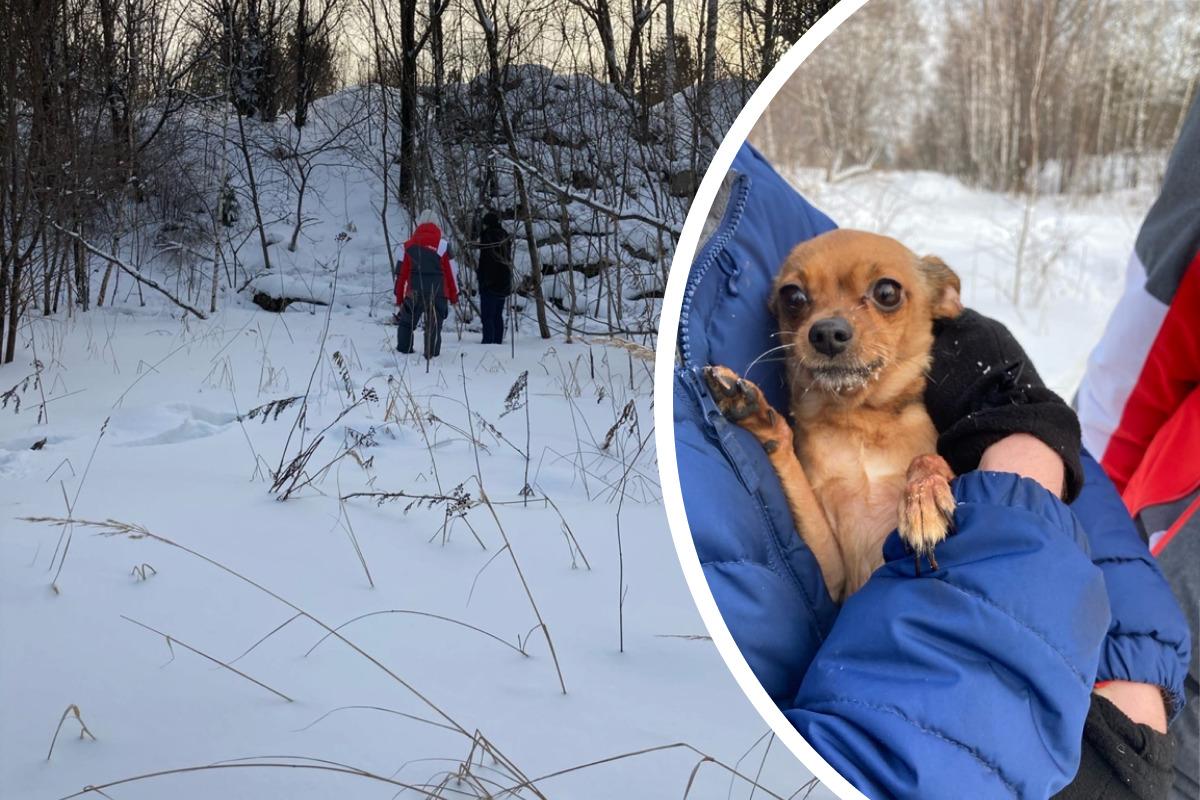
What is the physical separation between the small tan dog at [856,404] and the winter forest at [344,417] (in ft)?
2.18

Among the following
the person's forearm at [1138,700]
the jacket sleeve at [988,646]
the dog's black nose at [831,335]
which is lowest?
the person's forearm at [1138,700]

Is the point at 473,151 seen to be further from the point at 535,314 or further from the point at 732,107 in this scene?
the point at 732,107

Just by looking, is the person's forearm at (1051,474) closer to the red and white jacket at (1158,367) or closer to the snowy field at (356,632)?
the red and white jacket at (1158,367)

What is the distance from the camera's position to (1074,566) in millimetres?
337

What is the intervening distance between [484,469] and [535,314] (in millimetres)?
4290

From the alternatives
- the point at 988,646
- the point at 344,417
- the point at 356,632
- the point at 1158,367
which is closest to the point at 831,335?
the point at 988,646

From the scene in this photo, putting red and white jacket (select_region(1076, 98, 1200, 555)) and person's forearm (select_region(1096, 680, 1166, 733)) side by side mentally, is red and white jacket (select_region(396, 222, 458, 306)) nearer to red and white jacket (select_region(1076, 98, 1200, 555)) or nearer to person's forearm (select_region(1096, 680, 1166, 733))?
red and white jacket (select_region(1076, 98, 1200, 555))

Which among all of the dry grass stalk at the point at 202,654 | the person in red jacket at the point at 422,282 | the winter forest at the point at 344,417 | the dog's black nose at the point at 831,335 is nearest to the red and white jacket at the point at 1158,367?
the dog's black nose at the point at 831,335

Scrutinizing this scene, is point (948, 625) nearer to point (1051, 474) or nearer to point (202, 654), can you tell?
point (1051, 474)

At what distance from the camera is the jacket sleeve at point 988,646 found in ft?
1.09

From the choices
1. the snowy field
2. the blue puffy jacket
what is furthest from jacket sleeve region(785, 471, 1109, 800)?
the snowy field

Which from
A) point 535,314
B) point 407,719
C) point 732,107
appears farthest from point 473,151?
point 407,719

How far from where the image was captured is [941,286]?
0.33 m

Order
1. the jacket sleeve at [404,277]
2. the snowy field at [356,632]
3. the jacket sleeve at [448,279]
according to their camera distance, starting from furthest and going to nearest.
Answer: the jacket sleeve at [448,279] → the jacket sleeve at [404,277] → the snowy field at [356,632]
